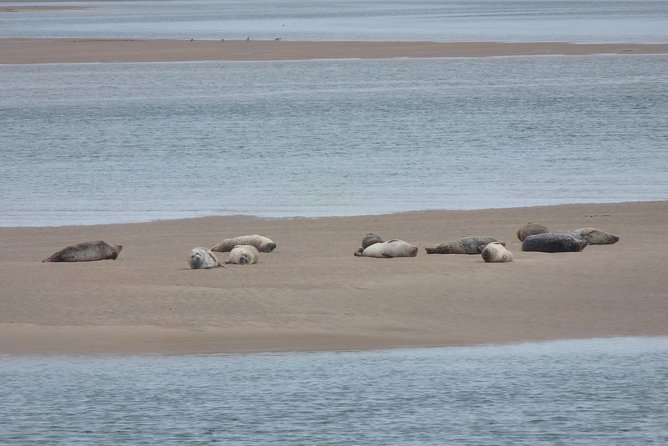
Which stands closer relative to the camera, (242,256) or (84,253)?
(242,256)

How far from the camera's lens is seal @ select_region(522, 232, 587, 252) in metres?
12.8

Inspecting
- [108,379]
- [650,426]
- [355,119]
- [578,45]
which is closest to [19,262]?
[108,379]

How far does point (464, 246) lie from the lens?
12805 millimetres

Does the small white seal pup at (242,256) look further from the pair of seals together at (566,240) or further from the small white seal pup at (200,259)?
the pair of seals together at (566,240)

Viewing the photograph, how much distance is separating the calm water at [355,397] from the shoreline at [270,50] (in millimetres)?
45799

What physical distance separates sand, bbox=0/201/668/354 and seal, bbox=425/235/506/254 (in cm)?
15

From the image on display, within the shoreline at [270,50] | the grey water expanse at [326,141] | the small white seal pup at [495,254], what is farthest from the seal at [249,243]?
the shoreline at [270,50]

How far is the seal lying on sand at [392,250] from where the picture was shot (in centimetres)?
1270

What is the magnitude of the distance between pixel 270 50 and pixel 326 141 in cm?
3336

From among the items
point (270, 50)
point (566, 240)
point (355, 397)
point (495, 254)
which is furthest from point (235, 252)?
point (270, 50)

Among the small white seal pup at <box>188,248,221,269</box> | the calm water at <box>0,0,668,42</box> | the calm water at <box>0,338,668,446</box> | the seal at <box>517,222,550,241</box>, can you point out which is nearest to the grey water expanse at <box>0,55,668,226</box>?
the seal at <box>517,222,550,241</box>

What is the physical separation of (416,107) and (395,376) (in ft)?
85.0

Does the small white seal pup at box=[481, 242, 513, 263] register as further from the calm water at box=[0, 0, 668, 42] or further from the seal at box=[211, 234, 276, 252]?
the calm water at box=[0, 0, 668, 42]

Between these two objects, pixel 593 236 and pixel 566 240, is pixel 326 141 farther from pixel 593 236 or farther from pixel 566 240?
pixel 566 240
